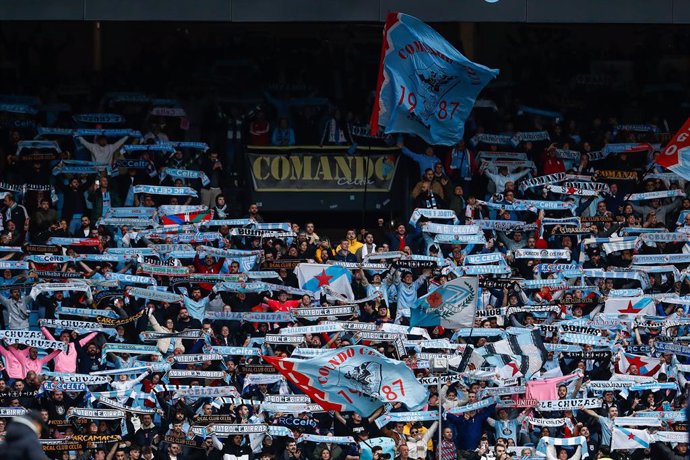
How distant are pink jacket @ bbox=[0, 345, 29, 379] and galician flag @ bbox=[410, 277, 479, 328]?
6457mm

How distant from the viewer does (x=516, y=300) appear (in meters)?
29.4

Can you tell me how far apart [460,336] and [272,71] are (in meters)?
9.49

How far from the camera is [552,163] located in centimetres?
3319

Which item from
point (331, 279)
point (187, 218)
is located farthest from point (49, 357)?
point (331, 279)

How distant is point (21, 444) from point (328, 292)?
52.4 feet

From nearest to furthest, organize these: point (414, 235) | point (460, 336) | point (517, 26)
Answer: point (460, 336) → point (414, 235) → point (517, 26)

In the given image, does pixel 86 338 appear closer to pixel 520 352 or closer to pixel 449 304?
pixel 449 304

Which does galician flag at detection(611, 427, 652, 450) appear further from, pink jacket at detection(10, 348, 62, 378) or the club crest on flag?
pink jacket at detection(10, 348, 62, 378)

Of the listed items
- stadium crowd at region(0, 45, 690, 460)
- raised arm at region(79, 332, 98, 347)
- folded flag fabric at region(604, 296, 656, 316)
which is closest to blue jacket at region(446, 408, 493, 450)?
stadium crowd at region(0, 45, 690, 460)

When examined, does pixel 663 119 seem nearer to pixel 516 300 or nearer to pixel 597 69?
pixel 597 69

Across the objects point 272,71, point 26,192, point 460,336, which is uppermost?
point 272,71

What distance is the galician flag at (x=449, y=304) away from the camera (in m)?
27.0

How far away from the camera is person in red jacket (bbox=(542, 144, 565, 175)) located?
33.2 meters

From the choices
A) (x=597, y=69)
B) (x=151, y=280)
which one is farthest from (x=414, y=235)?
(x=597, y=69)
